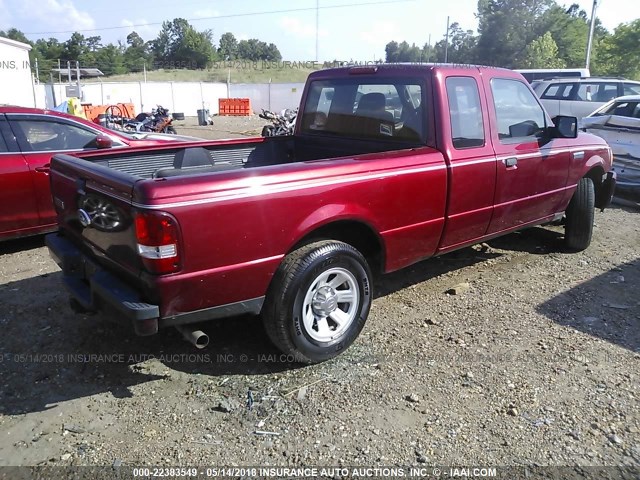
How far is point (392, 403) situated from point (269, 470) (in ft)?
2.87

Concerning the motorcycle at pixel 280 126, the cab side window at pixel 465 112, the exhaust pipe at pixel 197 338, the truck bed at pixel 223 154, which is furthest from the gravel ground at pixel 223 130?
the exhaust pipe at pixel 197 338

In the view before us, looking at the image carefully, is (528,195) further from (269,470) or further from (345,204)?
(269,470)

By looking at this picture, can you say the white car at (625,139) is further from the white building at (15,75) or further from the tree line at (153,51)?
the tree line at (153,51)

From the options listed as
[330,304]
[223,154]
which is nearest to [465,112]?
[330,304]

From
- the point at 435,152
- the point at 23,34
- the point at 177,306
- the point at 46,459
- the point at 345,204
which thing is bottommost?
the point at 46,459

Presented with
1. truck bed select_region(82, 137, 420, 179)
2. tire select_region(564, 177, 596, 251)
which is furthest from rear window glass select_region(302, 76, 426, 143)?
tire select_region(564, 177, 596, 251)

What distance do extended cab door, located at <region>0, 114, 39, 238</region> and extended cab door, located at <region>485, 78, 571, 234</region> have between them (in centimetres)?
466

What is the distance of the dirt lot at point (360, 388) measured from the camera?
106 inches

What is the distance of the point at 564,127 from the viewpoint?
493cm

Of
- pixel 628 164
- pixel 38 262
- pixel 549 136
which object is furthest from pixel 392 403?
pixel 628 164

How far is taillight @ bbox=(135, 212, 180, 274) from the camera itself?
2594 mm

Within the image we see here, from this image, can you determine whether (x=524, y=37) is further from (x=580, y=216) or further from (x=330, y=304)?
(x=330, y=304)

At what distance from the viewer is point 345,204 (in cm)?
328

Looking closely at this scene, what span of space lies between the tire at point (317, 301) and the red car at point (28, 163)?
2.86 meters
